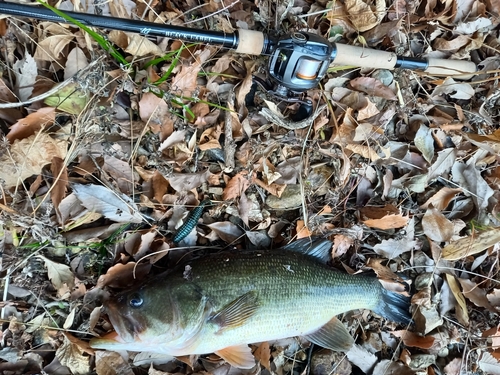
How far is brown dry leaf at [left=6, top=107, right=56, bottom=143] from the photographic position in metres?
2.03

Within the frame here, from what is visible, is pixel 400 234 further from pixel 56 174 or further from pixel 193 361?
pixel 56 174

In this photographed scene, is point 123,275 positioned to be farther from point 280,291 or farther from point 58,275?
point 280,291

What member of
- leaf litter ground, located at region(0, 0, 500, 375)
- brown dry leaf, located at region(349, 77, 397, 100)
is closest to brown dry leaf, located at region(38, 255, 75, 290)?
leaf litter ground, located at region(0, 0, 500, 375)

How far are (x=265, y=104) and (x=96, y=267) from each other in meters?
1.30

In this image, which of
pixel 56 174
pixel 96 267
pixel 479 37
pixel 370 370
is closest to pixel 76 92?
pixel 56 174

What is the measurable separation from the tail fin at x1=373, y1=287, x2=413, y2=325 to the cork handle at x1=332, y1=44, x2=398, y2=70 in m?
1.36

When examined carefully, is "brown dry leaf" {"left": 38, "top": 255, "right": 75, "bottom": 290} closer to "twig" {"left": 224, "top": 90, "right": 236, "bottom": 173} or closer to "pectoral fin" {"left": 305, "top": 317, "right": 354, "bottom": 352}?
"twig" {"left": 224, "top": 90, "right": 236, "bottom": 173}

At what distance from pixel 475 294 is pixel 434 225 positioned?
550 mm

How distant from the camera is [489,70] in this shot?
9.47ft

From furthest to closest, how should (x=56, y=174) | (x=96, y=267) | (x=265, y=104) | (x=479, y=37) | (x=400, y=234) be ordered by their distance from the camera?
(x=479, y=37) < (x=400, y=234) < (x=265, y=104) < (x=96, y=267) < (x=56, y=174)

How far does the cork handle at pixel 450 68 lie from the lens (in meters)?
2.62

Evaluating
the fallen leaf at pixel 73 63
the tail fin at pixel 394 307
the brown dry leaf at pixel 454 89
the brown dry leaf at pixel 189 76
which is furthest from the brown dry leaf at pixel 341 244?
the fallen leaf at pixel 73 63

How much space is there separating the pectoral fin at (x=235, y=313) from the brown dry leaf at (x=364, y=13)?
1.75 meters

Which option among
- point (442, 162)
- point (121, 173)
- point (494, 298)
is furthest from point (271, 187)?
point (494, 298)
